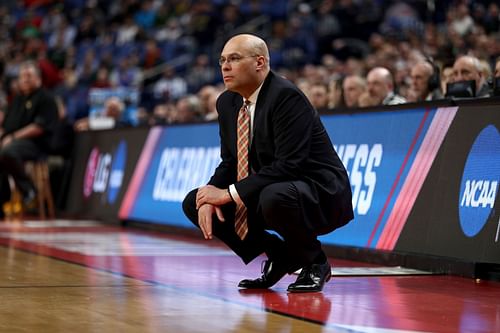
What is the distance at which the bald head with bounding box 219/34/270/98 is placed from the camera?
5996 millimetres

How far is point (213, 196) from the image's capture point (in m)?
5.91

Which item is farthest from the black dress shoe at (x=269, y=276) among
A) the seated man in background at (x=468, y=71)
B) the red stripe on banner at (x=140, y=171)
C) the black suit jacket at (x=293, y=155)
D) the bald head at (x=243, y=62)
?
the red stripe on banner at (x=140, y=171)

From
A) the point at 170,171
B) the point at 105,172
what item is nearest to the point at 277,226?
the point at 170,171

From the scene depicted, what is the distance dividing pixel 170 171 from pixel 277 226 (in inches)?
242

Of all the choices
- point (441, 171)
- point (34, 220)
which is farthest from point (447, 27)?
point (441, 171)

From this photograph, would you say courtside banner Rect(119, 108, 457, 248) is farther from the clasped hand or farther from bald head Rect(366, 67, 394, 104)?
the clasped hand

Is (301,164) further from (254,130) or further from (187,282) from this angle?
(187,282)

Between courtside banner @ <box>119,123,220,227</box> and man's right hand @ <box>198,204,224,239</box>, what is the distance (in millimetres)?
4733

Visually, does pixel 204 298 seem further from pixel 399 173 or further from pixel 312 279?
pixel 399 173

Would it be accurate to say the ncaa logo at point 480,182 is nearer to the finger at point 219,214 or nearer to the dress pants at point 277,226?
the dress pants at point 277,226

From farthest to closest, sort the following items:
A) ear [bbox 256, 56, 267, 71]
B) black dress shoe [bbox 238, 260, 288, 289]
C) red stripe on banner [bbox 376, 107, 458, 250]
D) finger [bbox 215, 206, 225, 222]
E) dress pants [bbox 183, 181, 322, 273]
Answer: red stripe on banner [bbox 376, 107, 458, 250] → black dress shoe [bbox 238, 260, 288, 289] → ear [bbox 256, 56, 267, 71] → finger [bbox 215, 206, 225, 222] → dress pants [bbox 183, 181, 322, 273]

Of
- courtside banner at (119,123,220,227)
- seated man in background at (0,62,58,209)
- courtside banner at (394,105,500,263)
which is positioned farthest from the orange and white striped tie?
seated man in background at (0,62,58,209)

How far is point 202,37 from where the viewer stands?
22406 mm

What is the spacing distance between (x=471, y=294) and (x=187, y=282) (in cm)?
175
